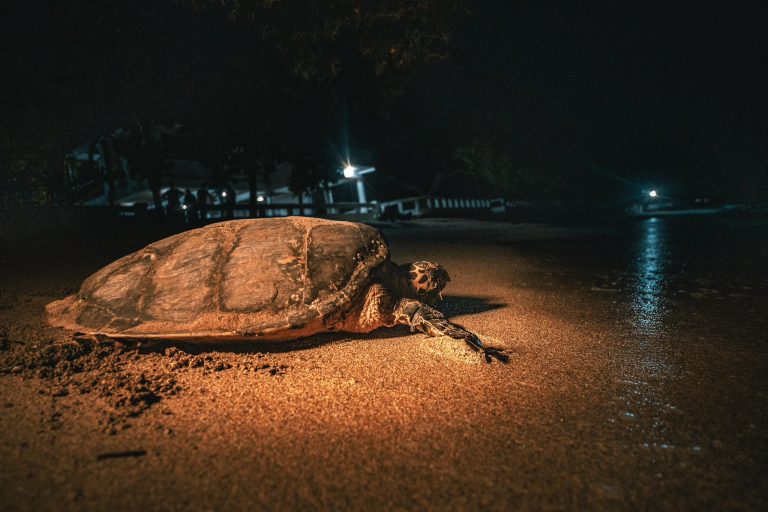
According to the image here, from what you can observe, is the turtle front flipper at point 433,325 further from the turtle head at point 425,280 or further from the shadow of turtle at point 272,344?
the turtle head at point 425,280

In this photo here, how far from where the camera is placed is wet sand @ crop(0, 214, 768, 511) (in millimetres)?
1397

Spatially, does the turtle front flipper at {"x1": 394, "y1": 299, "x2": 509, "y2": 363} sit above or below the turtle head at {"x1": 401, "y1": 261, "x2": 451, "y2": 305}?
below

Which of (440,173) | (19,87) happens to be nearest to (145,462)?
(19,87)

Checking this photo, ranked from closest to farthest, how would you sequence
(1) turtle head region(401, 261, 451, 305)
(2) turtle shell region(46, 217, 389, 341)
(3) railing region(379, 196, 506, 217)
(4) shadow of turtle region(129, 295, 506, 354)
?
(2) turtle shell region(46, 217, 389, 341) → (4) shadow of turtle region(129, 295, 506, 354) → (1) turtle head region(401, 261, 451, 305) → (3) railing region(379, 196, 506, 217)

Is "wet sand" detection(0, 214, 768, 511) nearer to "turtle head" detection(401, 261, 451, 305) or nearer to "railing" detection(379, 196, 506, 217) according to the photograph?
"turtle head" detection(401, 261, 451, 305)

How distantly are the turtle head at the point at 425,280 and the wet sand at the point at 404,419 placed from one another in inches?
17.0

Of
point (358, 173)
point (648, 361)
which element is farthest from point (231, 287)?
point (358, 173)

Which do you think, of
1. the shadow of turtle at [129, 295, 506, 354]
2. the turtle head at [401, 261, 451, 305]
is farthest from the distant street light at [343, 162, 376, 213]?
the shadow of turtle at [129, 295, 506, 354]

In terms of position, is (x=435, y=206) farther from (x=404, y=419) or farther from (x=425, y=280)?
(x=404, y=419)

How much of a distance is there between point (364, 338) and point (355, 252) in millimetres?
754

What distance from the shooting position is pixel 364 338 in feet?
10.4

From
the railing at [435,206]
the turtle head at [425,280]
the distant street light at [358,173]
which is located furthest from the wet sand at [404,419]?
the railing at [435,206]

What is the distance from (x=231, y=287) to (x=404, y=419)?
170 cm

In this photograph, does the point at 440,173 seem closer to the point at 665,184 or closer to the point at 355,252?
the point at 665,184
